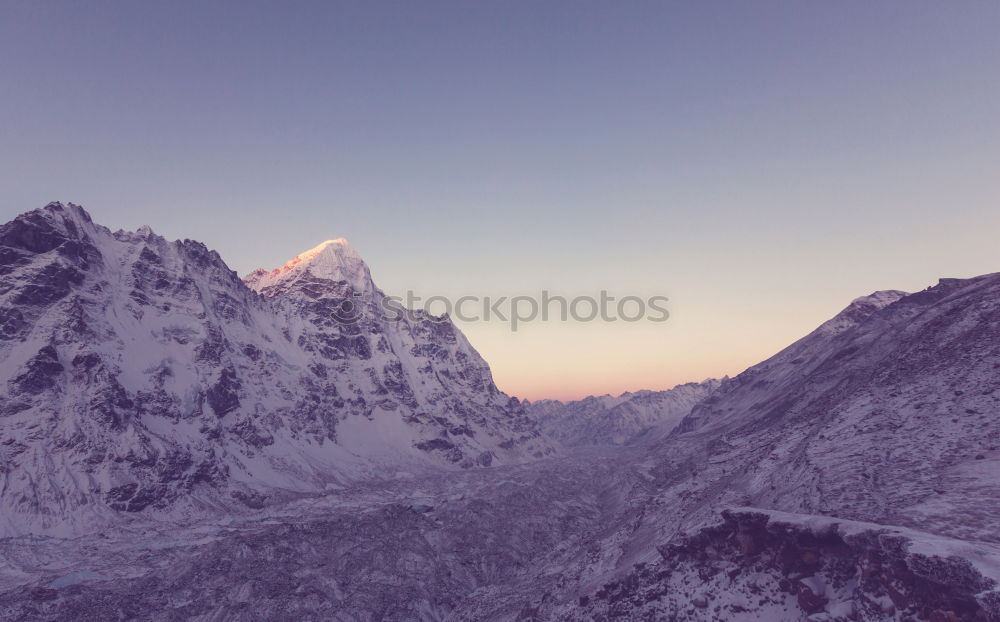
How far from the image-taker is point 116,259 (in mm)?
123500

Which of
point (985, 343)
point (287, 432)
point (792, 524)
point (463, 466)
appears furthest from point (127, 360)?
point (985, 343)

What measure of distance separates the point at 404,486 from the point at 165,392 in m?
53.1

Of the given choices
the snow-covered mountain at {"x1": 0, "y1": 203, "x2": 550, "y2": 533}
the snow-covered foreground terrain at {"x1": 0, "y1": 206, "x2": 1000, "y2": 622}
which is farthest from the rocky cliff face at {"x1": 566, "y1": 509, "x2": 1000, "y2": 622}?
the snow-covered mountain at {"x1": 0, "y1": 203, "x2": 550, "y2": 533}

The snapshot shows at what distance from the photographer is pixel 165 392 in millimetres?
103375

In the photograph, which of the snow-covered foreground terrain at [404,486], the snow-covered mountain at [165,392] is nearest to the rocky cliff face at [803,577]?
the snow-covered foreground terrain at [404,486]

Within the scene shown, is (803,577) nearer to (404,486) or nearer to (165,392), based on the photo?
(404,486)

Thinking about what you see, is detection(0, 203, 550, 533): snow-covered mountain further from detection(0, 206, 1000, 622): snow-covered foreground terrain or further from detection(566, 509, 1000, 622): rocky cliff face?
detection(566, 509, 1000, 622): rocky cliff face

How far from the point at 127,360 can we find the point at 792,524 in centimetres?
11844

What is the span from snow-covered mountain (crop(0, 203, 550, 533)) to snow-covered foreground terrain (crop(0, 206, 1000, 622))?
0.51 meters

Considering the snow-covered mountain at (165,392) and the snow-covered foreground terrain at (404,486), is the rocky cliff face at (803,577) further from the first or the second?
the snow-covered mountain at (165,392)

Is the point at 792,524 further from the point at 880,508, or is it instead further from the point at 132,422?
the point at 132,422

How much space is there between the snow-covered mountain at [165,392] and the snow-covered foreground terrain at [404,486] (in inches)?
20.2

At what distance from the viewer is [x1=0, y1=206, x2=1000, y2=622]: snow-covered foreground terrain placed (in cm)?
2359

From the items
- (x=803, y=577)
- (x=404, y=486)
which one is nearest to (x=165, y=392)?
(x=404, y=486)
